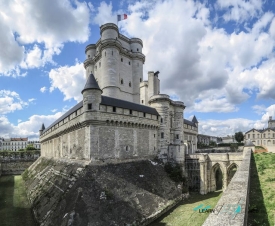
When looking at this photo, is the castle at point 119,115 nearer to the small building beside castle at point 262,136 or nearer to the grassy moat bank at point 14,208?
the grassy moat bank at point 14,208

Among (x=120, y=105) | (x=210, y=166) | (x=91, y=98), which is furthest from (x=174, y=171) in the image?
(x=91, y=98)

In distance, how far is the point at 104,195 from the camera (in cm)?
1841

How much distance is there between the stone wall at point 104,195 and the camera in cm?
1644

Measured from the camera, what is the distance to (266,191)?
10258 millimetres

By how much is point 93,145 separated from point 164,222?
33.6 feet

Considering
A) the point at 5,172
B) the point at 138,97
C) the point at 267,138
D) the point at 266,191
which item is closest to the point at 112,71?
the point at 138,97

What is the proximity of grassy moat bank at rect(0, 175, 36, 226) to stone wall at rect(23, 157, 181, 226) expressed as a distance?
96 cm

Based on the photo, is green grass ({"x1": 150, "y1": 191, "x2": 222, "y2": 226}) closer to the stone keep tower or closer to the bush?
the bush

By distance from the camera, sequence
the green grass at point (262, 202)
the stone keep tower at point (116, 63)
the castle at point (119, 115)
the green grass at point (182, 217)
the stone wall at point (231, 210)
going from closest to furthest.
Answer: the stone wall at point (231, 210)
the green grass at point (262, 202)
the green grass at point (182, 217)
the castle at point (119, 115)
the stone keep tower at point (116, 63)

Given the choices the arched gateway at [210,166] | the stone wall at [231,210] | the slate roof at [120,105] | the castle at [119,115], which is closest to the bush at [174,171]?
the castle at [119,115]

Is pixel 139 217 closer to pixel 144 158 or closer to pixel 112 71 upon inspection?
pixel 144 158

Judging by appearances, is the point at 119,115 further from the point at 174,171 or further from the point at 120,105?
the point at 174,171

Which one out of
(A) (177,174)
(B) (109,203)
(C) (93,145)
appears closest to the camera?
(B) (109,203)

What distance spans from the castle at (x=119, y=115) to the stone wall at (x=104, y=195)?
2038mm
